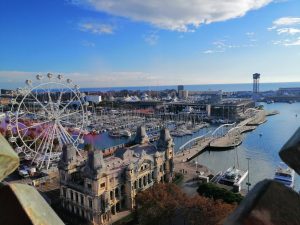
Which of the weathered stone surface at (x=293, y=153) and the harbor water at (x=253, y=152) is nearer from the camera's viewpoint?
the weathered stone surface at (x=293, y=153)

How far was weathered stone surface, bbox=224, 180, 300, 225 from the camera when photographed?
1359mm

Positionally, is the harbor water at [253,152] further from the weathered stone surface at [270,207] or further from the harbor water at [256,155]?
the weathered stone surface at [270,207]

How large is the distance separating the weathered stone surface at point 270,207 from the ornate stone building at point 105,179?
26.3 meters

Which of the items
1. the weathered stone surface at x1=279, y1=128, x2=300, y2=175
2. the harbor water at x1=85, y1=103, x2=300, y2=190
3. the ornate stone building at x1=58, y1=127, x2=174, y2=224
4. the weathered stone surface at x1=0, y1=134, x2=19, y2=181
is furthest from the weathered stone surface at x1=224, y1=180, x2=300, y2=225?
the harbor water at x1=85, y1=103, x2=300, y2=190

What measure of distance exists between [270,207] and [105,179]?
27533 millimetres

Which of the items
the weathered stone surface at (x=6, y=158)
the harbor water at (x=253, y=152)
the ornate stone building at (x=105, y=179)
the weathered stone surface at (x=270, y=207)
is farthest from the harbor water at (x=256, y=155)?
the weathered stone surface at (x=6, y=158)

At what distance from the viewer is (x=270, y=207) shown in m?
1.41

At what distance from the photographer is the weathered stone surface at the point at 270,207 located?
136 cm

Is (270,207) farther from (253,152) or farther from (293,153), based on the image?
(253,152)

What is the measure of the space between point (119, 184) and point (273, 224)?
1156 inches

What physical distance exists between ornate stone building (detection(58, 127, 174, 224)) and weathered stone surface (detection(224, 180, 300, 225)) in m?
26.3

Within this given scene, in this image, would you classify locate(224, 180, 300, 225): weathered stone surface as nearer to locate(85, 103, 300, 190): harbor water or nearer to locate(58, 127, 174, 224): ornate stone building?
locate(58, 127, 174, 224): ornate stone building

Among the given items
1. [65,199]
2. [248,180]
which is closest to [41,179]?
[65,199]

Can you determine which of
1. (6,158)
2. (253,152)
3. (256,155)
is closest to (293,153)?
(6,158)
